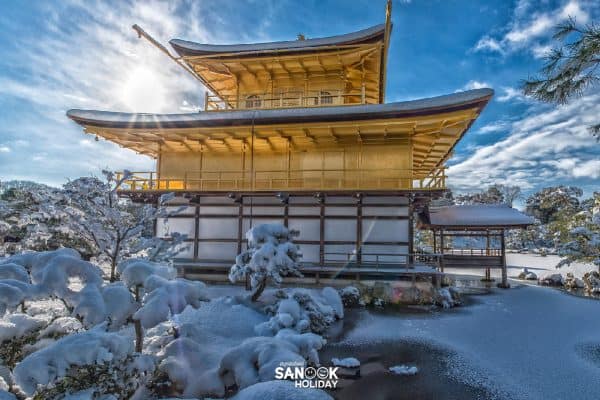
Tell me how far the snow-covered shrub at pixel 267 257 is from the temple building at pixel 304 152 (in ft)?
12.9

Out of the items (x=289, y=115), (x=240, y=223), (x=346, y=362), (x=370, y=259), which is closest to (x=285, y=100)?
(x=289, y=115)

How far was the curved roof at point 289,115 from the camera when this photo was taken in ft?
45.2

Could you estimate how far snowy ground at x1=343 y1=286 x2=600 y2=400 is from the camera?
6.86 m

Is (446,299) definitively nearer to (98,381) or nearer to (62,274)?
(98,381)

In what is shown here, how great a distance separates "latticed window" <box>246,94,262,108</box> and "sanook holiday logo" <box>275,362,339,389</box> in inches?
628

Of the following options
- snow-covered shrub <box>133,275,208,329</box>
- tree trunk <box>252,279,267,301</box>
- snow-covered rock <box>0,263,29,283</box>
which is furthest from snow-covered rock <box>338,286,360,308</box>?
snow-covered rock <box>0,263,29,283</box>

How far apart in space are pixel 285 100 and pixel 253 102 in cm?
203

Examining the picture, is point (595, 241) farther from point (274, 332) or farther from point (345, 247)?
point (274, 332)

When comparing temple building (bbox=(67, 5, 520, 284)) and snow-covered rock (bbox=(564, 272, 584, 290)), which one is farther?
snow-covered rock (bbox=(564, 272, 584, 290))

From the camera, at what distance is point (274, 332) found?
31.3 ft

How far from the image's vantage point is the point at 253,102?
66.4 ft

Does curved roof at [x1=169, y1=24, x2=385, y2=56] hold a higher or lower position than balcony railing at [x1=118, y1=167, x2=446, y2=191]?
higher

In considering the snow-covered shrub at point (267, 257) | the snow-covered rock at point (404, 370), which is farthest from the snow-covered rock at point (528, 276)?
the snow-covered rock at point (404, 370)

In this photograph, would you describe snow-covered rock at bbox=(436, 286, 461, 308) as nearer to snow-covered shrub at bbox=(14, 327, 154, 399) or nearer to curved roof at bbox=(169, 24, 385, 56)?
snow-covered shrub at bbox=(14, 327, 154, 399)
